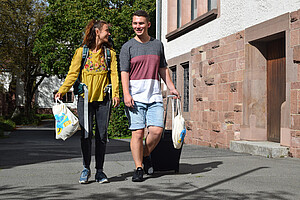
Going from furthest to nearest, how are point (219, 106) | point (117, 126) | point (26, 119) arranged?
1. point (26, 119)
2. point (117, 126)
3. point (219, 106)

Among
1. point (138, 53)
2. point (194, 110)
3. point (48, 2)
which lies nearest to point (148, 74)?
point (138, 53)

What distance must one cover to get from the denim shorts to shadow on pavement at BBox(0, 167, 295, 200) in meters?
0.74

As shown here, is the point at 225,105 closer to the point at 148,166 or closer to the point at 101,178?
the point at 148,166

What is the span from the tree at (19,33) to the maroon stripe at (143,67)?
2507 cm

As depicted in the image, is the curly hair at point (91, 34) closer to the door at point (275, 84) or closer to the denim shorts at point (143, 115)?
the denim shorts at point (143, 115)

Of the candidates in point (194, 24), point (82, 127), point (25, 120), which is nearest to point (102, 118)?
point (82, 127)

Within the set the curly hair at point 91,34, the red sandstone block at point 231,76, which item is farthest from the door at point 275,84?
the curly hair at point 91,34

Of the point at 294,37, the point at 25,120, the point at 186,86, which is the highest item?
the point at 294,37

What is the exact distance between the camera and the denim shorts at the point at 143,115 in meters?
5.64

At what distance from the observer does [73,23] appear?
1222 inches

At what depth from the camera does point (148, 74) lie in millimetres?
5648

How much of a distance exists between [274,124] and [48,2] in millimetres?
26113

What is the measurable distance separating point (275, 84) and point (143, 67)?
485 cm

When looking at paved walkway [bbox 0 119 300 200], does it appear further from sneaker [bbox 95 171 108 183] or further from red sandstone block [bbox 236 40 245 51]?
red sandstone block [bbox 236 40 245 51]
